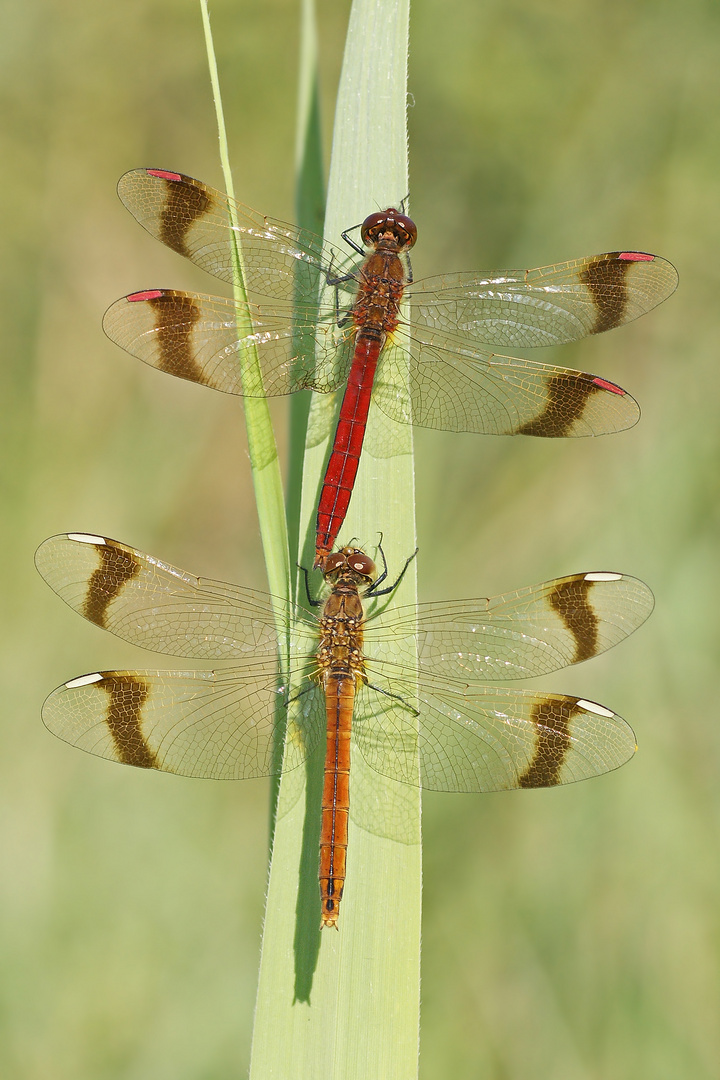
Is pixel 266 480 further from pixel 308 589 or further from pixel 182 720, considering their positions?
pixel 182 720

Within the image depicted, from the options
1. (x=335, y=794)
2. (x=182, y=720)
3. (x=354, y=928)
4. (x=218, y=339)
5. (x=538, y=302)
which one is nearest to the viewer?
(x=354, y=928)

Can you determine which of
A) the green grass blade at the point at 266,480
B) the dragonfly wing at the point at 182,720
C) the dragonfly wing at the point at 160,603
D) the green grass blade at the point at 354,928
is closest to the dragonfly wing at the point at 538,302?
the green grass blade at the point at 354,928

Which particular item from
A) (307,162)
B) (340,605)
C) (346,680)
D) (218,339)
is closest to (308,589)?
(340,605)

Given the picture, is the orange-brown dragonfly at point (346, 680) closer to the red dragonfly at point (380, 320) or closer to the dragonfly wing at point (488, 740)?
the dragonfly wing at point (488, 740)

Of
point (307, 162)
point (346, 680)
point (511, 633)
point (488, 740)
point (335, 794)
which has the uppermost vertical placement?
point (307, 162)

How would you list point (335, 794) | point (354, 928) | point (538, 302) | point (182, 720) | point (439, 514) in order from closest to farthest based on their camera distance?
point (354, 928) → point (335, 794) → point (182, 720) → point (538, 302) → point (439, 514)

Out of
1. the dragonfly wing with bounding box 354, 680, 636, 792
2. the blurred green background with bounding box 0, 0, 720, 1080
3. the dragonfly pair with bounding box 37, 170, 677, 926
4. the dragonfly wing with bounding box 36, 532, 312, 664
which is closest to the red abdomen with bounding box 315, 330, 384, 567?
the dragonfly pair with bounding box 37, 170, 677, 926
